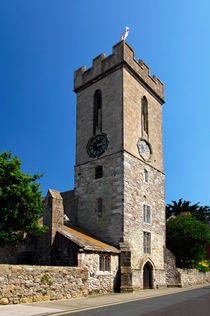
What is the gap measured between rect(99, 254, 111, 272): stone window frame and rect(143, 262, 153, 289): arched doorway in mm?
4892

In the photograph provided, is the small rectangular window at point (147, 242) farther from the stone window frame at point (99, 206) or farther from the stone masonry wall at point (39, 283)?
the stone masonry wall at point (39, 283)

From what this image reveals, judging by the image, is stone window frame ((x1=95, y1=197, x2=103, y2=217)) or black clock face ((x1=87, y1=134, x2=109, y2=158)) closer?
stone window frame ((x1=95, y1=197, x2=103, y2=217))

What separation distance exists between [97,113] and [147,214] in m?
10.4

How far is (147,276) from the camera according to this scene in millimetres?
24281

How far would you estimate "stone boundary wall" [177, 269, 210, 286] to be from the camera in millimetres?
27217

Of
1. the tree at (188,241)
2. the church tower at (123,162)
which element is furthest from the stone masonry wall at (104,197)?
the tree at (188,241)

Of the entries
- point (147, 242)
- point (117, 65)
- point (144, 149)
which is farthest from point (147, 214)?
point (117, 65)

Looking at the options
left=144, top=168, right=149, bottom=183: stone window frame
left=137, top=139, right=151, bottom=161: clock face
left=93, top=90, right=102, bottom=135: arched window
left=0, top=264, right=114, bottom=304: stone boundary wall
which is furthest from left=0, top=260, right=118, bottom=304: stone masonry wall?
left=93, top=90, right=102, bottom=135: arched window

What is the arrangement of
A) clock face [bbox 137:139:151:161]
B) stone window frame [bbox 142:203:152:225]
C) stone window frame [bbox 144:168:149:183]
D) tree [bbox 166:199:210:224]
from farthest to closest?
1. tree [bbox 166:199:210:224]
2. clock face [bbox 137:139:151:161]
3. stone window frame [bbox 144:168:149:183]
4. stone window frame [bbox 142:203:152:225]

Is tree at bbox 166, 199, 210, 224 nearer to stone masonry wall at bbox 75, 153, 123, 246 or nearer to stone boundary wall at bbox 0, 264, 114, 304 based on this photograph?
stone masonry wall at bbox 75, 153, 123, 246

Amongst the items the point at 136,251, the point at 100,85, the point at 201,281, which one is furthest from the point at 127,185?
the point at 201,281

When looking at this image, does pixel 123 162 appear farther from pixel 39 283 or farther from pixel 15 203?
pixel 39 283

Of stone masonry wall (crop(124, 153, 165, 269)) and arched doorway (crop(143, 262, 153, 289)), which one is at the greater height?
stone masonry wall (crop(124, 153, 165, 269))

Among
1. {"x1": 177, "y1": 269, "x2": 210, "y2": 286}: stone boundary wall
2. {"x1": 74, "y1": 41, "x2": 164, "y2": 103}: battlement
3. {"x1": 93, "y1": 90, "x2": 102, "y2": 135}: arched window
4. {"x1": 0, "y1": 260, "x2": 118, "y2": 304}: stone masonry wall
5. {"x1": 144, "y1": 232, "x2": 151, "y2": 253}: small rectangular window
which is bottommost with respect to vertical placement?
{"x1": 177, "y1": 269, "x2": 210, "y2": 286}: stone boundary wall
